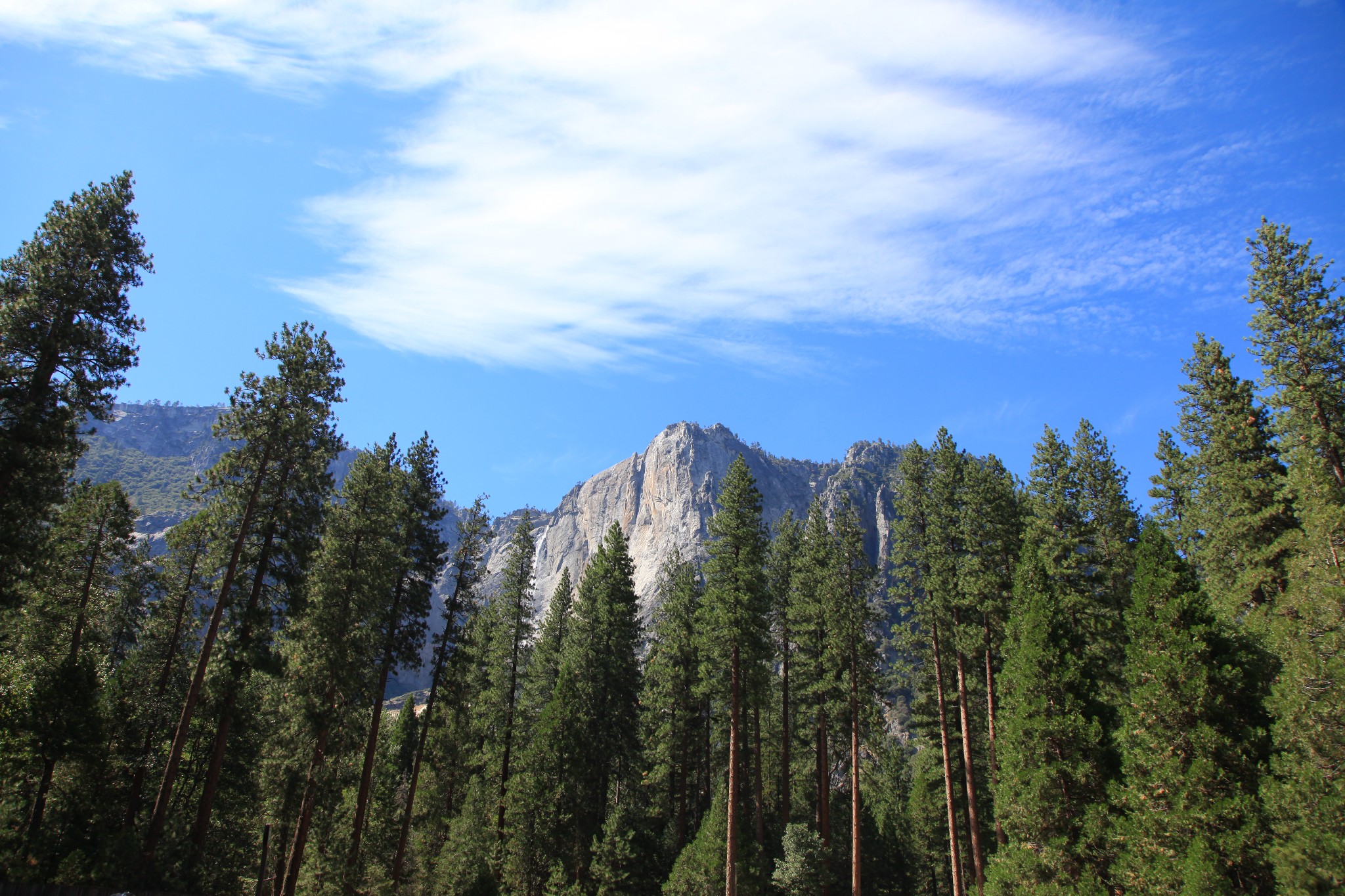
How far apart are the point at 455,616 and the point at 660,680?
1021 cm

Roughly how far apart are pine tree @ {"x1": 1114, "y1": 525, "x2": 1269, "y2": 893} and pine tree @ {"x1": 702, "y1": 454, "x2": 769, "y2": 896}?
11202 mm

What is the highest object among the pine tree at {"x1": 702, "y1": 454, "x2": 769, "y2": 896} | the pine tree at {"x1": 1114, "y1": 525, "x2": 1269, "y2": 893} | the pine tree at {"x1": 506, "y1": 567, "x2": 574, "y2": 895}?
the pine tree at {"x1": 702, "y1": 454, "x2": 769, "y2": 896}

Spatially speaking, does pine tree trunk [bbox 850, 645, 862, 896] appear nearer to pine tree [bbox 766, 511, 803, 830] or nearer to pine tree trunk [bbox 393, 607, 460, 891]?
pine tree [bbox 766, 511, 803, 830]

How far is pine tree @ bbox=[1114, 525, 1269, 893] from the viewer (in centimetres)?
1491

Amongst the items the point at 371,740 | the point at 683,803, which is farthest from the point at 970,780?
the point at 371,740

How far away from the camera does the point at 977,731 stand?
1177 inches

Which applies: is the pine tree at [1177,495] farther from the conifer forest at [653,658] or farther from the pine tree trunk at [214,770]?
the pine tree trunk at [214,770]

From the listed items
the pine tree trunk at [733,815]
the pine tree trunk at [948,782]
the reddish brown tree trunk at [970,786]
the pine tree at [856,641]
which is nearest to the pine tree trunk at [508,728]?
the pine tree trunk at [733,815]

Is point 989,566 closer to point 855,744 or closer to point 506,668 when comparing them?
point 855,744

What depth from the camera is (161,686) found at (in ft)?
88.4

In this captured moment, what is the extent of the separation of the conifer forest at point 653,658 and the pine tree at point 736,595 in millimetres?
151

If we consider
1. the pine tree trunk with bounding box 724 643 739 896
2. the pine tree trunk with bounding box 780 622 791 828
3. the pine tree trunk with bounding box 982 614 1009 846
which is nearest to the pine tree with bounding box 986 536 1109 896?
the pine tree trunk with bounding box 982 614 1009 846

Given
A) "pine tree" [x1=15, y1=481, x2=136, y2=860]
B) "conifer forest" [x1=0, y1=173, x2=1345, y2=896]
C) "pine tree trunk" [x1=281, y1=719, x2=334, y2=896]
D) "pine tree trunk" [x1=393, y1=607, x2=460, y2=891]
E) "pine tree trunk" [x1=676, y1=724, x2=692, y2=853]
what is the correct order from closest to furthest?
1. "conifer forest" [x1=0, y1=173, x2=1345, y2=896]
2. "pine tree trunk" [x1=281, y1=719, x2=334, y2=896]
3. "pine tree" [x1=15, y1=481, x2=136, y2=860]
4. "pine tree trunk" [x1=393, y1=607, x2=460, y2=891]
5. "pine tree trunk" [x1=676, y1=724, x2=692, y2=853]

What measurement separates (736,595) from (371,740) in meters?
13.3
